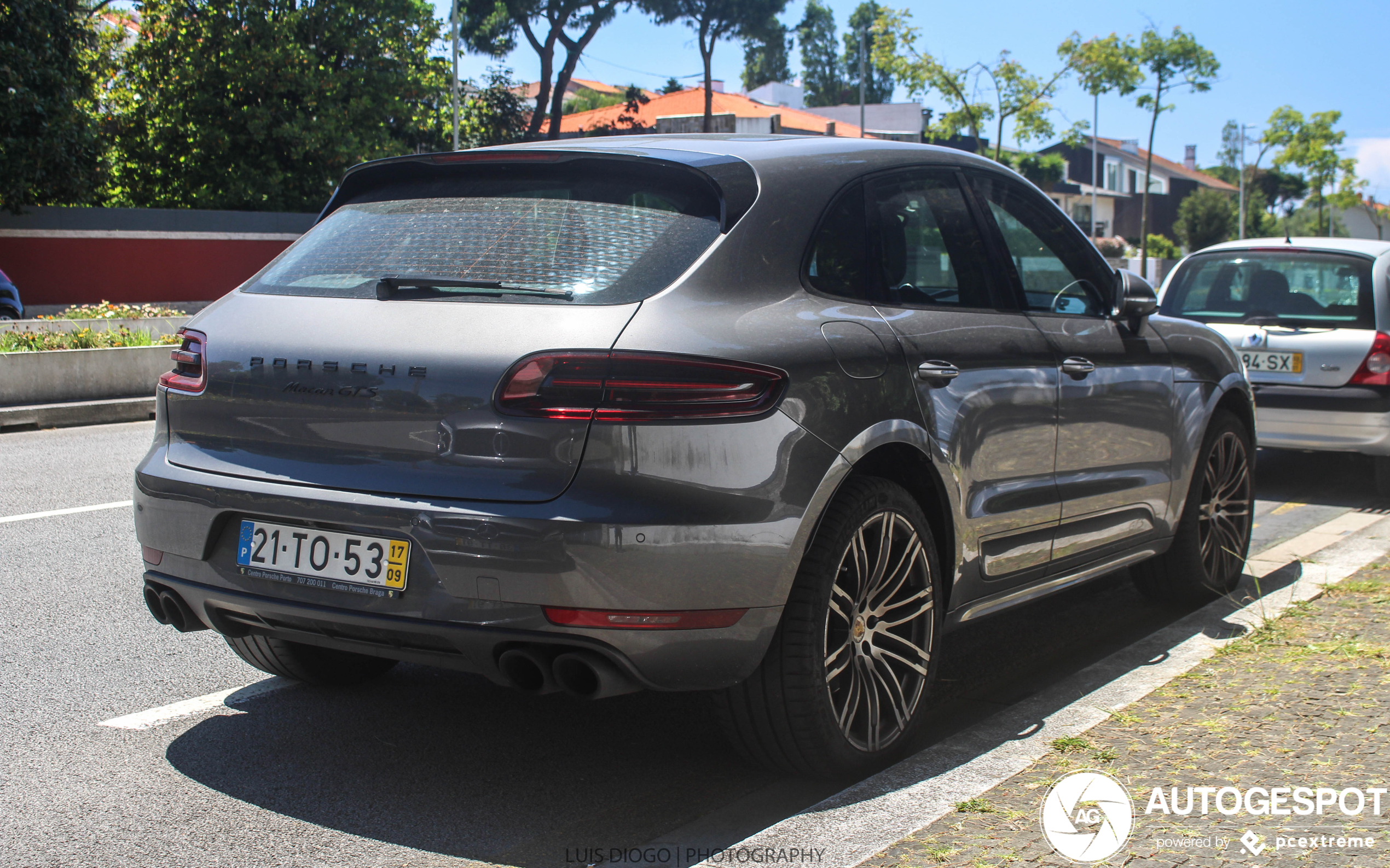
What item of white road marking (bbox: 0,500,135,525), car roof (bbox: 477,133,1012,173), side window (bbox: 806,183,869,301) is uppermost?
car roof (bbox: 477,133,1012,173)

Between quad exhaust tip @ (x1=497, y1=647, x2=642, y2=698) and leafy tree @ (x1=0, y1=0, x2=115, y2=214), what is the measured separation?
22.8 meters

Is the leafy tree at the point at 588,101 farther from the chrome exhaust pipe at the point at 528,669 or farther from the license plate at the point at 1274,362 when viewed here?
the chrome exhaust pipe at the point at 528,669

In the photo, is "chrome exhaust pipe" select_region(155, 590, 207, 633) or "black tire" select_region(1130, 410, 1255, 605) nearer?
"chrome exhaust pipe" select_region(155, 590, 207, 633)

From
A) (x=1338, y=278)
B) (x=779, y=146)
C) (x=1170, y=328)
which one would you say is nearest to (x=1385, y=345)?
(x=1338, y=278)

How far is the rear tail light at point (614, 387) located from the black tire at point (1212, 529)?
293cm

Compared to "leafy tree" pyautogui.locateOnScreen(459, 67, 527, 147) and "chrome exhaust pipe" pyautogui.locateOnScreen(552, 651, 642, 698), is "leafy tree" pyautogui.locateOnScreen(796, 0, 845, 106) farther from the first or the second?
"chrome exhaust pipe" pyautogui.locateOnScreen(552, 651, 642, 698)

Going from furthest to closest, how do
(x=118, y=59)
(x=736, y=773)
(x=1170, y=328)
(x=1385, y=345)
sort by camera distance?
(x=118, y=59)
(x=1385, y=345)
(x=1170, y=328)
(x=736, y=773)

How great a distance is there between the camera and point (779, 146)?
380 cm

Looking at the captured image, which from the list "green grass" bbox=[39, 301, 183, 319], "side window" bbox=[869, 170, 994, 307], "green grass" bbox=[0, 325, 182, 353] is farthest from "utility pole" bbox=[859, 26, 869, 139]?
"side window" bbox=[869, 170, 994, 307]

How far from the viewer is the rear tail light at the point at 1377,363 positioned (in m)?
8.13

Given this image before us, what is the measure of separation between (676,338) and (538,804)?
130cm

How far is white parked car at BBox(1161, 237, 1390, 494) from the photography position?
26.8 feet

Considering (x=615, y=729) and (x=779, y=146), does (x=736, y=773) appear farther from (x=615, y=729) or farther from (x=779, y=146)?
(x=779, y=146)

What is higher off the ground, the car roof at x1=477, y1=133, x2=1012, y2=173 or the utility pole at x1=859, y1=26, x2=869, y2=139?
the utility pole at x1=859, y1=26, x2=869, y2=139
